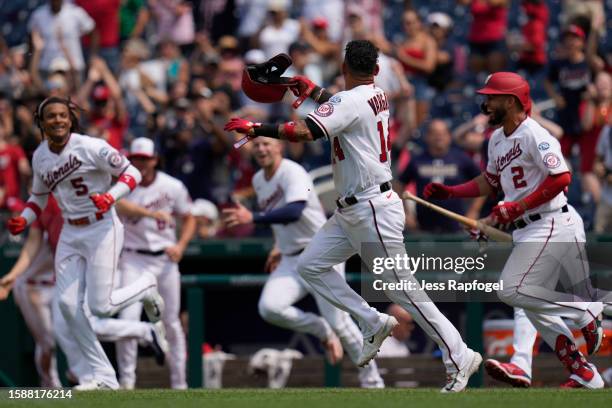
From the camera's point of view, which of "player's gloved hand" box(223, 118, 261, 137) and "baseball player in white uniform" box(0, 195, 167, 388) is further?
"baseball player in white uniform" box(0, 195, 167, 388)

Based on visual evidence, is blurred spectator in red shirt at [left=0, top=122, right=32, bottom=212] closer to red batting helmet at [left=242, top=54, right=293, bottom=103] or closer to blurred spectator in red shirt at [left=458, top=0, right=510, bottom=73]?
blurred spectator in red shirt at [left=458, top=0, right=510, bottom=73]

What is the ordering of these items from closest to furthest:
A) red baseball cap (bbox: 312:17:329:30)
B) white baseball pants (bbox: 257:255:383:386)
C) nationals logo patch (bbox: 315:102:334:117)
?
nationals logo patch (bbox: 315:102:334:117) < white baseball pants (bbox: 257:255:383:386) < red baseball cap (bbox: 312:17:329:30)

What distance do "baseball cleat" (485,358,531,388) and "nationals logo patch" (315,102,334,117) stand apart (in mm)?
1973

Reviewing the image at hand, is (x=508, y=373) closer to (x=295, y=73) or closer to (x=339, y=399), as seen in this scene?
(x=339, y=399)

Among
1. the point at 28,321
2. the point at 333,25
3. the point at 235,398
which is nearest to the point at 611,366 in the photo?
the point at 235,398

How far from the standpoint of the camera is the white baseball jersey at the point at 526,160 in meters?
7.92

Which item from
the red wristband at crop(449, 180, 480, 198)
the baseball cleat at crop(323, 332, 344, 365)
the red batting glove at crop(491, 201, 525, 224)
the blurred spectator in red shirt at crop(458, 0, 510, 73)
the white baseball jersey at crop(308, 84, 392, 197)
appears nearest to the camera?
the white baseball jersey at crop(308, 84, 392, 197)

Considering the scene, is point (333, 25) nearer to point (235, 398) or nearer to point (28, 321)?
point (28, 321)

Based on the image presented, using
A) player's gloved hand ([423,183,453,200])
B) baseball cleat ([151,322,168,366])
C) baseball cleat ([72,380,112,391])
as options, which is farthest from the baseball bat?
baseball cleat ([151,322,168,366])

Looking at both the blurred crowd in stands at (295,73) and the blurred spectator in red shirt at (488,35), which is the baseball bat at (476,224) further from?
the blurred spectator in red shirt at (488,35)

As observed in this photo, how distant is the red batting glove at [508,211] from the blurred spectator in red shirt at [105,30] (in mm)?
8334

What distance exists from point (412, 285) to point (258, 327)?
13.9 feet

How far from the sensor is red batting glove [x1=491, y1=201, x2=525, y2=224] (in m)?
7.82

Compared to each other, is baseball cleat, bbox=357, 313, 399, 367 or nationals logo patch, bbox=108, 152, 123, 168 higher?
nationals logo patch, bbox=108, 152, 123, 168
